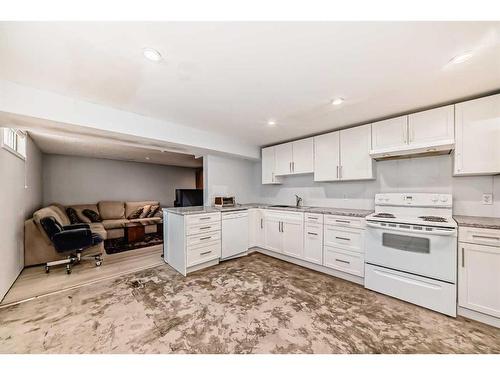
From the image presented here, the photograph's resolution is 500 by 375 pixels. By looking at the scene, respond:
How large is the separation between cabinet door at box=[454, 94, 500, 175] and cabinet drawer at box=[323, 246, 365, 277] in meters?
1.48

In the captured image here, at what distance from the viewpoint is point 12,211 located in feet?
8.28

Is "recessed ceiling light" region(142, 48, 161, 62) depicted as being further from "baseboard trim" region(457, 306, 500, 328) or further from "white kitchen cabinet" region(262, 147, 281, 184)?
"baseboard trim" region(457, 306, 500, 328)

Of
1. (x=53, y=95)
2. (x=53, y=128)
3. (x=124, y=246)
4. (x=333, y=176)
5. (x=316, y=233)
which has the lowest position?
(x=124, y=246)

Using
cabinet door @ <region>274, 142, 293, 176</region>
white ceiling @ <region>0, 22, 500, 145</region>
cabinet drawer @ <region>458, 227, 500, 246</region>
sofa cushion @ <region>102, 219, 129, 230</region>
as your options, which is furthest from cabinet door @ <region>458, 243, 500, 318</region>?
sofa cushion @ <region>102, 219, 129, 230</region>

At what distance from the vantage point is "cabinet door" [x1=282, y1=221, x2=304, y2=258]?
10.2 feet

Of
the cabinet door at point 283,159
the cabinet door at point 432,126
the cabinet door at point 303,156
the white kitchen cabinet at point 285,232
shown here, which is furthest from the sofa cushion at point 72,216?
the cabinet door at point 432,126

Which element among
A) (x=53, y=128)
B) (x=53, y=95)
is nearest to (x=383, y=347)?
(x=53, y=95)

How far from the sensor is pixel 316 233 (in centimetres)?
292

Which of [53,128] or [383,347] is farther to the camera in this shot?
[53,128]

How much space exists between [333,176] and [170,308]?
9.33ft

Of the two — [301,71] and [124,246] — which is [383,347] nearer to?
[301,71]

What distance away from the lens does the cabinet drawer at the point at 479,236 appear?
1.70 metres

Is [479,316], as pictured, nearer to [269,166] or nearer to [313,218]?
[313,218]

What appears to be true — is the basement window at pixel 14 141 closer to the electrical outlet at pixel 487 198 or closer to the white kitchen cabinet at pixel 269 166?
the white kitchen cabinet at pixel 269 166
